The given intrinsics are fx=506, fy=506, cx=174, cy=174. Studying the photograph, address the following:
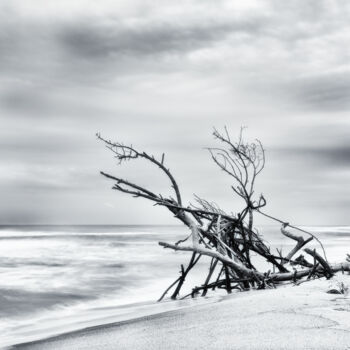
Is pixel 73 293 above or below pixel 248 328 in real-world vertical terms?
below

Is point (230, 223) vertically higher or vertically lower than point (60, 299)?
higher

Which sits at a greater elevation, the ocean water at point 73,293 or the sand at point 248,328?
the sand at point 248,328

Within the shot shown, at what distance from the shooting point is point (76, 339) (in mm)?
3422

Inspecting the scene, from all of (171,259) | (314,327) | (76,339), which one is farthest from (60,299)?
(171,259)

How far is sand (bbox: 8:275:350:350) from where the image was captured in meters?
2.43

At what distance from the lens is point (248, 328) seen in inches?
108

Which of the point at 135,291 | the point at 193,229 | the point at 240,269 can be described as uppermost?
the point at 193,229

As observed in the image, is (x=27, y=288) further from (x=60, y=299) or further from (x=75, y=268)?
(x=75, y=268)

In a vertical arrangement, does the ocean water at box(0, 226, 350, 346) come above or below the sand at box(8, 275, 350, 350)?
below

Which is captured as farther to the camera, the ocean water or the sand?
the ocean water

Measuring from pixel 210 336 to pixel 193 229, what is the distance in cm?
321

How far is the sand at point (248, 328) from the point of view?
7.98ft

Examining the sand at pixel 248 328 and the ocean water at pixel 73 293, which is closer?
the sand at pixel 248 328

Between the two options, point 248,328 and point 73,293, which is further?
point 73,293
